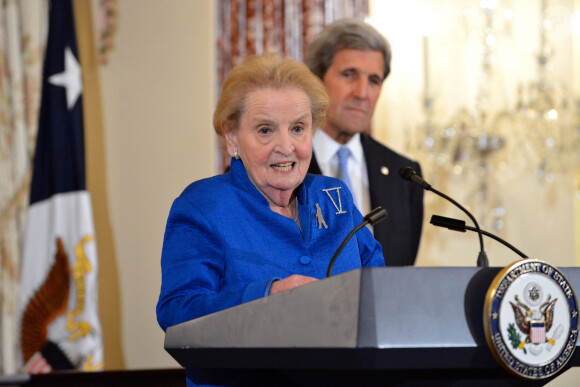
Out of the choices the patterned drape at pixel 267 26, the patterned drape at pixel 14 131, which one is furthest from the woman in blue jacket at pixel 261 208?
the patterned drape at pixel 267 26

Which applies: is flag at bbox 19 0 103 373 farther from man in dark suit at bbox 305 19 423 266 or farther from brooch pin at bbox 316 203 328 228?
brooch pin at bbox 316 203 328 228

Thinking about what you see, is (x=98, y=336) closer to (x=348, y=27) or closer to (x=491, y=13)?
(x=348, y=27)

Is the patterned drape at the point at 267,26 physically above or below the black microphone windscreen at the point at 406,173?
above

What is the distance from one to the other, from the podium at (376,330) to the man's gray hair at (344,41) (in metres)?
2.07

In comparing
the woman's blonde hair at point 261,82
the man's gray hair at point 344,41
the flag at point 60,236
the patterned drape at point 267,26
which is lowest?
the flag at point 60,236

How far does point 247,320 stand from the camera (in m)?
1.16

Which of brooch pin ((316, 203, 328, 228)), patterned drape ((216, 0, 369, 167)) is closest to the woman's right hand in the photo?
brooch pin ((316, 203, 328, 228))

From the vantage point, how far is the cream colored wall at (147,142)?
4.94m

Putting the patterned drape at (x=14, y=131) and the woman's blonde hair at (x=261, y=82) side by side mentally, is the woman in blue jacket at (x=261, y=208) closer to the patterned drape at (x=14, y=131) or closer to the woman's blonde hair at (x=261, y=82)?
the woman's blonde hair at (x=261, y=82)

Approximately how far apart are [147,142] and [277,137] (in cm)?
346

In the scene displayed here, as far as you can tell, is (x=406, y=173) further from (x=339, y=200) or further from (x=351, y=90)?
(x=351, y=90)

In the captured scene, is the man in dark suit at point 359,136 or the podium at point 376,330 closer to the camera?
the podium at point 376,330

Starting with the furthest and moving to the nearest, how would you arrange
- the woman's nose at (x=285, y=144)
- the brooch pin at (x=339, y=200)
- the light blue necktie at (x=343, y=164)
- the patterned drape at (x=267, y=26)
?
the patterned drape at (x=267, y=26), the light blue necktie at (x=343, y=164), the brooch pin at (x=339, y=200), the woman's nose at (x=285, y=144)

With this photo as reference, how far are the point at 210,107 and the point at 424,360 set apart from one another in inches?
163
